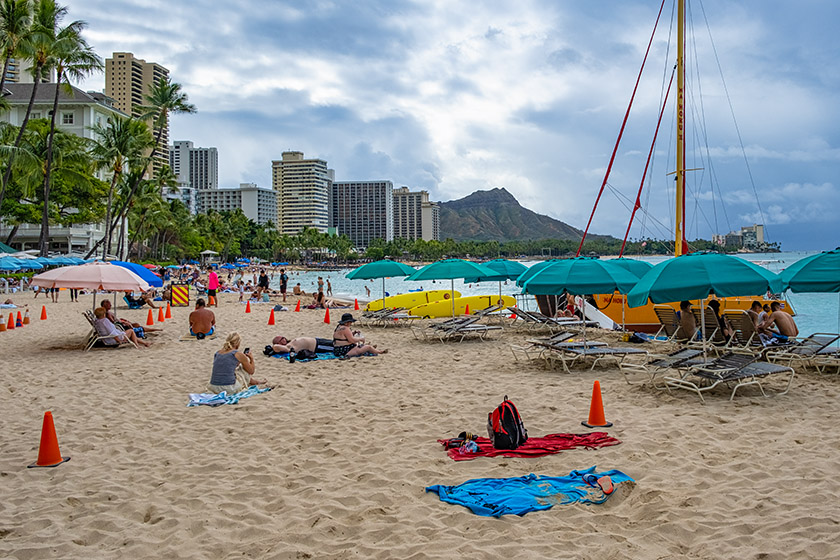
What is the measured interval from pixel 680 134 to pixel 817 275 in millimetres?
10091

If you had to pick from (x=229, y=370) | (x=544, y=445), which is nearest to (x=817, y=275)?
(x=544, y=445)

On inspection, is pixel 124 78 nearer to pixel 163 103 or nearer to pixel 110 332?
pixel 163 103

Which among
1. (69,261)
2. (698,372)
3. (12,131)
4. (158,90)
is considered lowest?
(698,372)

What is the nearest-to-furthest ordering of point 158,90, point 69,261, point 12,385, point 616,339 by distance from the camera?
point 12,385 < point 616,339 < point 69,261 < point 158,90

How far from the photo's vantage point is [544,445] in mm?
5832

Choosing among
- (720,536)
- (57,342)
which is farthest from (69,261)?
(720,536)

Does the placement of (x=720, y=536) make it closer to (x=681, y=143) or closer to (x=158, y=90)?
(x=681, y=143)

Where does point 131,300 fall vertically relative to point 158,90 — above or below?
below

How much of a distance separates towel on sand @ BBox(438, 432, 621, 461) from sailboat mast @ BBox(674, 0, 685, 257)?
1309cm

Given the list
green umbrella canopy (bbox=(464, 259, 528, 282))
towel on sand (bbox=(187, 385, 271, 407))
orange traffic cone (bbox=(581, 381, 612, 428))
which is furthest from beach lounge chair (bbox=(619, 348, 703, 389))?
green umbrella canopy (bbox=(464, 259, 528, 282))

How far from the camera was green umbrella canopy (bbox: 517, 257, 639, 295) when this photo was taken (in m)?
10.3

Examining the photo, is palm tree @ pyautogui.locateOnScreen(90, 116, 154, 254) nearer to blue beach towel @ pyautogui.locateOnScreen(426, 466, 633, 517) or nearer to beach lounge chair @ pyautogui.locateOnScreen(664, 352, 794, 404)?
beach lounge chair @ pyautogui.locateOnScreen(664, 352, 794, 404)

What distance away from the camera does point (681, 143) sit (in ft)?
60.6

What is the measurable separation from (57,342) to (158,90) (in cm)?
3098
